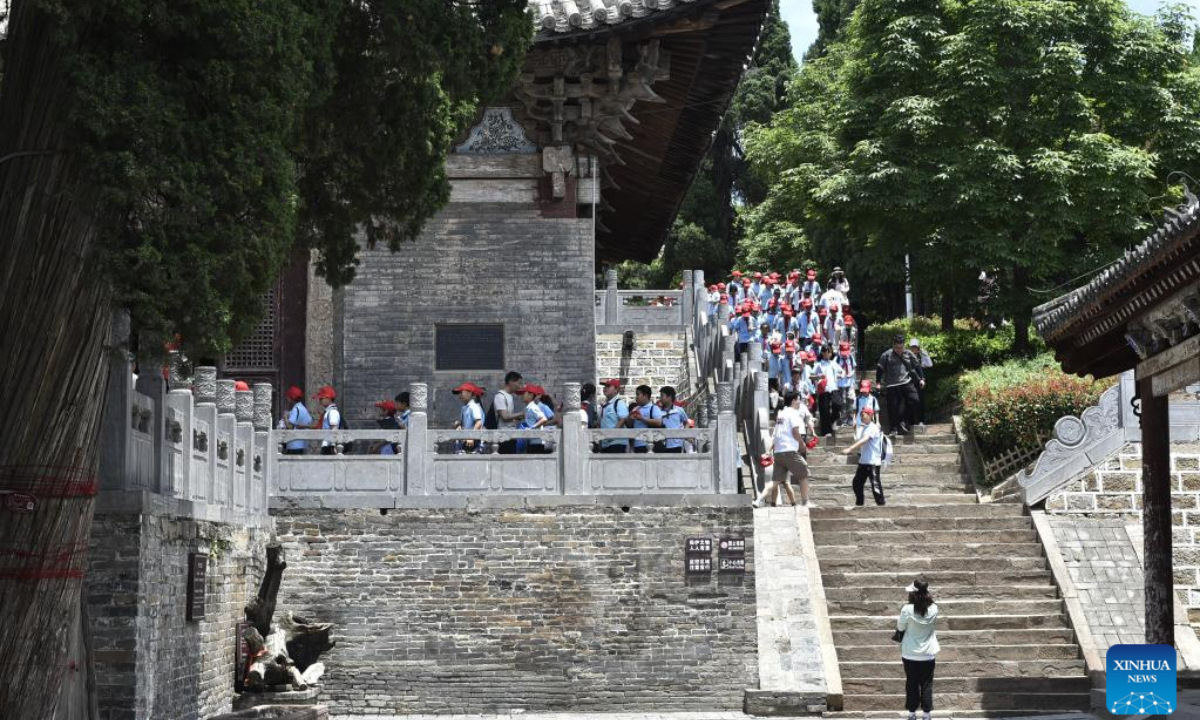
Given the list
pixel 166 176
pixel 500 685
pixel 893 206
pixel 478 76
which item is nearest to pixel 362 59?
pixel 478 76

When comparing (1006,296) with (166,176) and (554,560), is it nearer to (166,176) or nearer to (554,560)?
(554,560)

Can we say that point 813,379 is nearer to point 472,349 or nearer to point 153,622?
point 472,349

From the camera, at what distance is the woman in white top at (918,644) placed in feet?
47.1

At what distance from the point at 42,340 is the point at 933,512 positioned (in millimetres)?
10914

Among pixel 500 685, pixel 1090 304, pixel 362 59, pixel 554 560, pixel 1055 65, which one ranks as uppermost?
pixel 1055 65

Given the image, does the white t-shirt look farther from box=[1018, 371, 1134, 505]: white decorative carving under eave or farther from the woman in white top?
the woman in white top

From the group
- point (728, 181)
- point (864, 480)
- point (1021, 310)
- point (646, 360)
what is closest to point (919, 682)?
point (864, 480)

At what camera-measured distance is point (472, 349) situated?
21.8 metres

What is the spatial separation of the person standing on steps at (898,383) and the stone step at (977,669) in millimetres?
6519

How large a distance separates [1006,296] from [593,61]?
37.2 ft

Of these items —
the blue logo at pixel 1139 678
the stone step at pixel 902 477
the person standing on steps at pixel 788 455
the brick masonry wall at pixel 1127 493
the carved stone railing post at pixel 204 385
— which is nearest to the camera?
the blue logo at pixel 1139 678

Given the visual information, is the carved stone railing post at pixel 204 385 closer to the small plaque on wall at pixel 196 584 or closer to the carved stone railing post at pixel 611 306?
the small plaque on wall at pixel 196 584

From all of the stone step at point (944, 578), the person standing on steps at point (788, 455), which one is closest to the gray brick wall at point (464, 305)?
the person standing on steps at point (788, 455)

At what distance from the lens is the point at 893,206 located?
99.0ft
